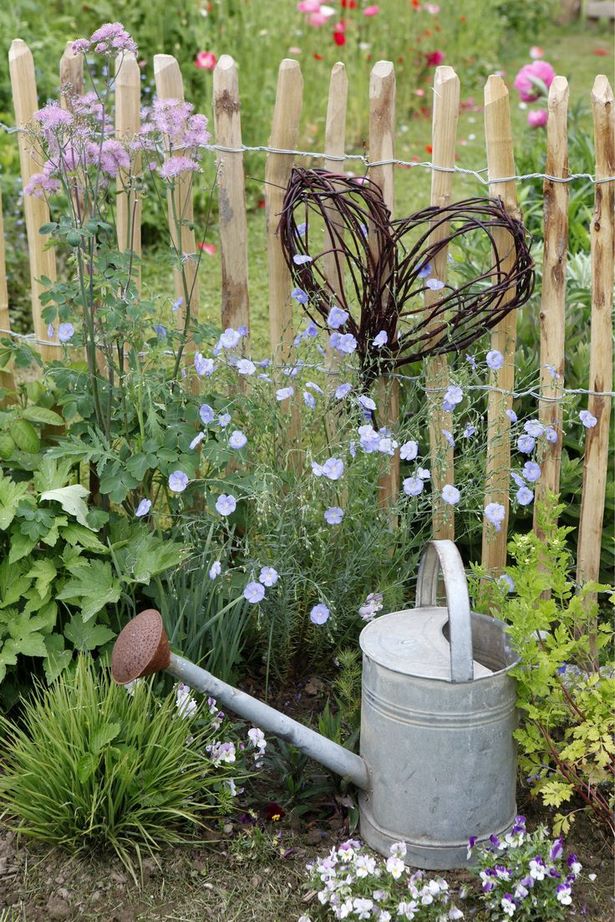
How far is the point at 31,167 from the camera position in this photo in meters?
2.97

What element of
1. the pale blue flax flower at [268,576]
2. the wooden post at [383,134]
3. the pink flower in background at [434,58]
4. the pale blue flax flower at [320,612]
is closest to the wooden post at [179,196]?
the wooden post at [383,134]

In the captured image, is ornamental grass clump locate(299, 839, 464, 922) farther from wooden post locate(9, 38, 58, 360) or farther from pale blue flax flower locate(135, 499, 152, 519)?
wooden post locate(9, 38, 58, 360)

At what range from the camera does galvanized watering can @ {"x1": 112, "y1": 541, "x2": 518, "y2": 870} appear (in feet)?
6.72

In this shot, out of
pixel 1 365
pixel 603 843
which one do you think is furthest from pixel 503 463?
pixel 1 365

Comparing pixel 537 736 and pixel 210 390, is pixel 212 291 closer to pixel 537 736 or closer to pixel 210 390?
pixel 210 390

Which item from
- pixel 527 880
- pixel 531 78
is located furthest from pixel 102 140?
pixel 531 78

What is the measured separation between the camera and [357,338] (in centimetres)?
264

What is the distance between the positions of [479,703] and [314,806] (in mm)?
493

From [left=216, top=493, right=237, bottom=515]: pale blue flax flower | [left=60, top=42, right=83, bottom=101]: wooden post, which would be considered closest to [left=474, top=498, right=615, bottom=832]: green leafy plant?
[left=216, top=493, right=237, bottom=515]: pale blue flax flower

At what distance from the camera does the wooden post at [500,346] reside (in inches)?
97.7

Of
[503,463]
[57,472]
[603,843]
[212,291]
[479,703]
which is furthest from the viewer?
[212,291]

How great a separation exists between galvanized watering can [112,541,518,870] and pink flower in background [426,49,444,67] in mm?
6822

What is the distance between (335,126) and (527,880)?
1.81m

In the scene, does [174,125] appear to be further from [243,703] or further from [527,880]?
[527,880]
